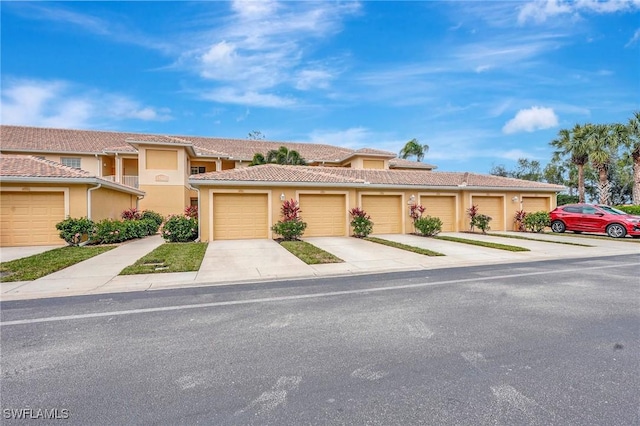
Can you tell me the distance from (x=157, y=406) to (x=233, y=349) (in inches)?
40.5

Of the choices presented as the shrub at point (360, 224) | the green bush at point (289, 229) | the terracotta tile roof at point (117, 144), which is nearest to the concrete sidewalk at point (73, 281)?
the green bush at point (289, 229)

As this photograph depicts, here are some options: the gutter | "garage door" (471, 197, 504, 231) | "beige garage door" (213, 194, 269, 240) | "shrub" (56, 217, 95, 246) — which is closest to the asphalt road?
Result: "shrub" (56, 217, 95, 246)

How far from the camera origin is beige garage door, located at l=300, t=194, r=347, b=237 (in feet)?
50.9

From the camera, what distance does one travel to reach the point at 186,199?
22.3 m

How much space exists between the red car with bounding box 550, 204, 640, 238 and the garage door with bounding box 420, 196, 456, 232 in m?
5.46

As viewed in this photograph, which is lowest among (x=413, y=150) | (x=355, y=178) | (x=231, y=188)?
(x=231, y=188)

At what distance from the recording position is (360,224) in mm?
15141

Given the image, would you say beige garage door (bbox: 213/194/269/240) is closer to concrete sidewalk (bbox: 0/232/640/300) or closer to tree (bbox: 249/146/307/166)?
concrete sidewalk (bbox: 0/232/640/300)

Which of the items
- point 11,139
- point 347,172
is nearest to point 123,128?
point 11,139

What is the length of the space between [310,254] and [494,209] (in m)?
14.1

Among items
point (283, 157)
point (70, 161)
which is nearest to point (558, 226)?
point (283, 157)

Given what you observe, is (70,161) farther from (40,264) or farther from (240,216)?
(40,264)

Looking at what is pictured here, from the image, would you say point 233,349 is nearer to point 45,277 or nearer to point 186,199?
point 45,277

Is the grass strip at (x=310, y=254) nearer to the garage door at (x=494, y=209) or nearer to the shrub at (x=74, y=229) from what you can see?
the shrub at (x=74, y=229)
